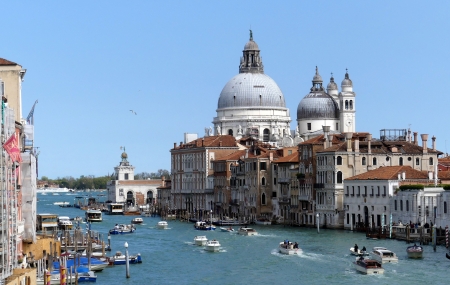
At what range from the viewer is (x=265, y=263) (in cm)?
4462

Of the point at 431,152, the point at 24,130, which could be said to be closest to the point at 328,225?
the point at 431,152

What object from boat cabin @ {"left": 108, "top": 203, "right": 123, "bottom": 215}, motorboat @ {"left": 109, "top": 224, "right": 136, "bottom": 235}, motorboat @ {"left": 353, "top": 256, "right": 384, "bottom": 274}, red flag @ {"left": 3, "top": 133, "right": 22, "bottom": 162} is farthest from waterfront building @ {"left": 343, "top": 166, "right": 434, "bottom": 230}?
boat cabin @ {"left": 108, "top": 203, "right": 123, "bottom": 215}

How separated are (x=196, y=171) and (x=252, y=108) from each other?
12778 millimetres

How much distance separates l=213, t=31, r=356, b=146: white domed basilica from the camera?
100 meters

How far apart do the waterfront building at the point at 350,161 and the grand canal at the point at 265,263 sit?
4.50m

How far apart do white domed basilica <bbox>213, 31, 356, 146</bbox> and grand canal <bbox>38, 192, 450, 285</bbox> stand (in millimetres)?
40566

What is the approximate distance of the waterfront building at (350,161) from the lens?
212 ft

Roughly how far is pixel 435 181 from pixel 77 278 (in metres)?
23.1

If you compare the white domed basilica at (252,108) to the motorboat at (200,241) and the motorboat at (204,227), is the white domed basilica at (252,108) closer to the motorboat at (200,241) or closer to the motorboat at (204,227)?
the motorboat at (204,227)

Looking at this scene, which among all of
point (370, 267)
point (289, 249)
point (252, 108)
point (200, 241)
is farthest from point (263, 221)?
point (370, 267)

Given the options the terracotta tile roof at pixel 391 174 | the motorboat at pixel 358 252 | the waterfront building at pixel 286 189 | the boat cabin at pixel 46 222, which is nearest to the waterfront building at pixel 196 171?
the waterfront building at pixel 286 189

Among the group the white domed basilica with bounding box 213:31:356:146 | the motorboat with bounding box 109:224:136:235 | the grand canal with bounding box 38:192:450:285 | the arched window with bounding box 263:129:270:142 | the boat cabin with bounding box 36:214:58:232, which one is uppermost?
the white domed basilica with bounding box 213:31:356:146

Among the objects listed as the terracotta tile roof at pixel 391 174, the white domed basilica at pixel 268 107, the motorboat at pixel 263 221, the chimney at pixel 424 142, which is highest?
the white domed basilica at pixel 268 107

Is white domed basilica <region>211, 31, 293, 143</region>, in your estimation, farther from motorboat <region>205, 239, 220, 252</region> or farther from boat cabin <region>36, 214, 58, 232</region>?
motorboat <region>205, 239, 220, 252</region>
